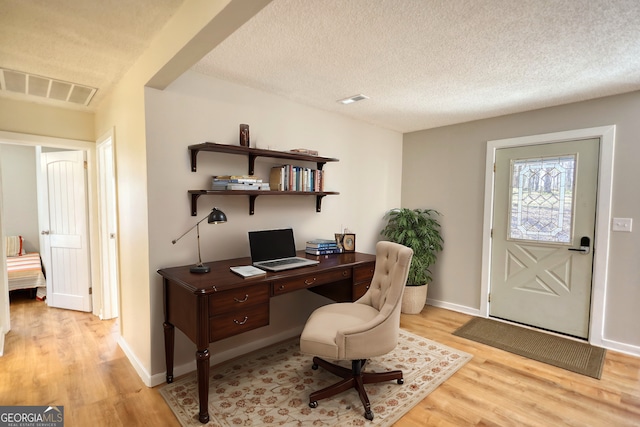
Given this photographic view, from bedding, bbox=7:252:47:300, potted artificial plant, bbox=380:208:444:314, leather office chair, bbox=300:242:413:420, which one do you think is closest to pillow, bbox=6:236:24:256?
bedding, bbox=7:252:47:300

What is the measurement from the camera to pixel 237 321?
1.99 metres

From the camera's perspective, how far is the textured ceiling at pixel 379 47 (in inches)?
63.1

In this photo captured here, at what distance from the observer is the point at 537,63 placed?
2.17 m

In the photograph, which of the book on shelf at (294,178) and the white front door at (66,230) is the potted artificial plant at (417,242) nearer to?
the book on shelf at (294,178)

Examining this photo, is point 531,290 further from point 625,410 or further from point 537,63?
point 537,63

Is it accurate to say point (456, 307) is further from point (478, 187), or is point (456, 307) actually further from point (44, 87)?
point (44, 87)

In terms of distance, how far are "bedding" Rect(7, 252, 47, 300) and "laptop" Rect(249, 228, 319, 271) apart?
11.8ft

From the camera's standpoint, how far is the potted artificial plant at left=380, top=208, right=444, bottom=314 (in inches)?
146

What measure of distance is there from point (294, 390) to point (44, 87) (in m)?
3.20

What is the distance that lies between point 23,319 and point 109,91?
2720 mm

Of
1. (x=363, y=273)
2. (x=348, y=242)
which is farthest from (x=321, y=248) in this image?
(x=363, y=273)

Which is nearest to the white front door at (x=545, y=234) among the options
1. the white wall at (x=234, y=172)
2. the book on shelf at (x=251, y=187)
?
the white wall at (x=234, y=172)

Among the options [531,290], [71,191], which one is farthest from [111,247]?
[531,290]

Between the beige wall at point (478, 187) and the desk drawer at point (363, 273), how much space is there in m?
1.63
